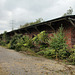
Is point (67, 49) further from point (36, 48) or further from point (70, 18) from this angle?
point (36, 48)

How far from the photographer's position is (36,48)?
1030cm

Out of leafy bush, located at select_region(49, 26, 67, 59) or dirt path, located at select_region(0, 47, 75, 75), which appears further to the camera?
leafy bush, located at select_region(49, 26, 67, 59)

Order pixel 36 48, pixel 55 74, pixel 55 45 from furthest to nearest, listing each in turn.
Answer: pixel 36 48, pixel 55 45, pixel 55 74

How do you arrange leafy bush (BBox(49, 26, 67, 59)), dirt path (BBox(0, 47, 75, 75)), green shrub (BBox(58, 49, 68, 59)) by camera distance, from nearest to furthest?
dirt path (BBox(0, 47, 75, 75))
green shrub (BBox(58, 49, 68, 59))
leafy bush (BBox(49, 26, 67, 59))

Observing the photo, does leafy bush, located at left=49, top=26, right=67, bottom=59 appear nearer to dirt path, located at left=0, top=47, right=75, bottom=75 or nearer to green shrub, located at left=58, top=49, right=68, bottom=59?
green shrub, located at left=58, top=49, right=68, bottom=59

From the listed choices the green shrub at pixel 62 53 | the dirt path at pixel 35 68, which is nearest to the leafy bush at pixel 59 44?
the green shrub at pixel 62 53

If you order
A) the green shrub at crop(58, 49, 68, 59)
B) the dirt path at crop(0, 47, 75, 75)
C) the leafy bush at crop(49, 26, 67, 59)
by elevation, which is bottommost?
the dirt path at crop(0, 47, 75, 75)

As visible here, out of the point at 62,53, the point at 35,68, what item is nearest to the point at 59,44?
the point at 62,53

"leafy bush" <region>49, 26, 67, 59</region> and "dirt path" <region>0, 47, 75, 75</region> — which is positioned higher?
"leafy bush" <region>49, 26, 67, 59</region>

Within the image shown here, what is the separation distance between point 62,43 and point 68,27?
1.62 m

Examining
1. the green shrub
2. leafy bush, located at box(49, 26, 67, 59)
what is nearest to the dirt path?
the green shrub

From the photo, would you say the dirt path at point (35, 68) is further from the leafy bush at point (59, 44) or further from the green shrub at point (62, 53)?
the leafy bush at point (59, 44)

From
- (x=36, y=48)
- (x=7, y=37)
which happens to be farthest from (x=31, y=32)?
(x=7, y=37)

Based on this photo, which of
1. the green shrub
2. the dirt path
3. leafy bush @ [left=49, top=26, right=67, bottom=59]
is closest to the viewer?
the dirt path
